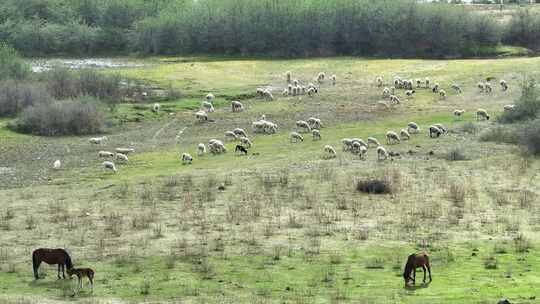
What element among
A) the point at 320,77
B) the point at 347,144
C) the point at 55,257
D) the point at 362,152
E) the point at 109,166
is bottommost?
the point at 55,257

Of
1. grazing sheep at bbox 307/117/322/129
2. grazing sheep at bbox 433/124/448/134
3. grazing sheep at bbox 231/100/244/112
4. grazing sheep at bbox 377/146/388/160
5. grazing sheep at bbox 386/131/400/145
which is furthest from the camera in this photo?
grazing sheep at bbox 231/100/244/112

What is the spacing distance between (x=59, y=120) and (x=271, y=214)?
25.1 m

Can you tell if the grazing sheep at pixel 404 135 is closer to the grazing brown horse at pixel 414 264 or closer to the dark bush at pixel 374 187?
the dark bush at pixel 374 187

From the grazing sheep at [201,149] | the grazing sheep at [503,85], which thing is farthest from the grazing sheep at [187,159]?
the grazing sheep at [503,85]

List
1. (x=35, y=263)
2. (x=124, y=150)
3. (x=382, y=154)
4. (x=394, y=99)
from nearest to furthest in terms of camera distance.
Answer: (x=35, y=263), (x=382, y=154), (x=124, y=150), (x=394, y=99)

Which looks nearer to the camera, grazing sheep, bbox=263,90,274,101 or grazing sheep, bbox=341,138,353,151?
grazing sheep, bbox=341,138,353,151

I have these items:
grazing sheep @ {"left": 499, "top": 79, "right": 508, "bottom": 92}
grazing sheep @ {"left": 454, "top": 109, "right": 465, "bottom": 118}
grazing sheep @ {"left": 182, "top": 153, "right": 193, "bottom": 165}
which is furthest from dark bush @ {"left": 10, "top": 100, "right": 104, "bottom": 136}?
grazing sheep @ {"left": 499, "top": 79, "right": 508, "bottom": 92}

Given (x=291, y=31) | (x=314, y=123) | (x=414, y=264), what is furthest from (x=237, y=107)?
(x=414, y=264)

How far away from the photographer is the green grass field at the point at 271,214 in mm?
27531

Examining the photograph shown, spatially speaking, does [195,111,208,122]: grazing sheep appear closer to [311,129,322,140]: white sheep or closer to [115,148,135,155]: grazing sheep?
[311,129,322,140]: white sheep

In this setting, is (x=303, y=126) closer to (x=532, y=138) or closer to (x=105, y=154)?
(x=105, y=154)

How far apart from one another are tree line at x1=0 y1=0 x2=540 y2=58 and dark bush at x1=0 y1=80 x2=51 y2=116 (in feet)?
126

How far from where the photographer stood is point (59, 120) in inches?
2280

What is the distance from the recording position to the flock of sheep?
4928 centimetres
